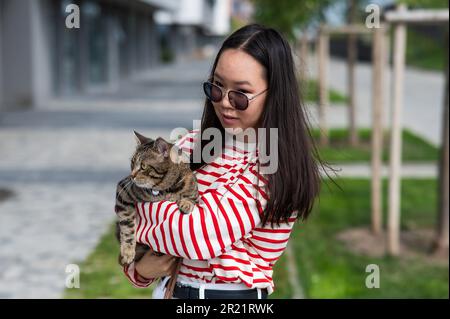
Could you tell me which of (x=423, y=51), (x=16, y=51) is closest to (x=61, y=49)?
(x=16, y=51)

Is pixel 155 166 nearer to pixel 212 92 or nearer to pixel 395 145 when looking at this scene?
pixel 212 92

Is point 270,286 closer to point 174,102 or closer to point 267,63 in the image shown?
point 267,63

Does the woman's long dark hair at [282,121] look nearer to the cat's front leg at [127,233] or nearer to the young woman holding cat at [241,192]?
the young woman holding cat at [241,192]

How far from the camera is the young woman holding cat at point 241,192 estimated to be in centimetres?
204

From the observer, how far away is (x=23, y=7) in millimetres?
19203

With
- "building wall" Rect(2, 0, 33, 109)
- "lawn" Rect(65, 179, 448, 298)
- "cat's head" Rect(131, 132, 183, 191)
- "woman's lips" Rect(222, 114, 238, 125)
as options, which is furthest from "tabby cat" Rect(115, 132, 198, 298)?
"building wall" Rect(2, 0, 33, 109)

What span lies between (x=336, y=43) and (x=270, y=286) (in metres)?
72.3

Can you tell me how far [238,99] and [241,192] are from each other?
10.8 inches

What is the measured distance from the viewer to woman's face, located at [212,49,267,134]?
2.06 meters

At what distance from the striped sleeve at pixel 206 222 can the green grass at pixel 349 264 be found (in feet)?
10.5

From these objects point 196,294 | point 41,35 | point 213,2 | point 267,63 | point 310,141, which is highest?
point 213,2

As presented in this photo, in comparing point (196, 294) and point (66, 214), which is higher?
point (196, 294)

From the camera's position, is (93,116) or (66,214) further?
(93,116)

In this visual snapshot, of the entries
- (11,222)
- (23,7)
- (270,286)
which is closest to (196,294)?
(270,286)
